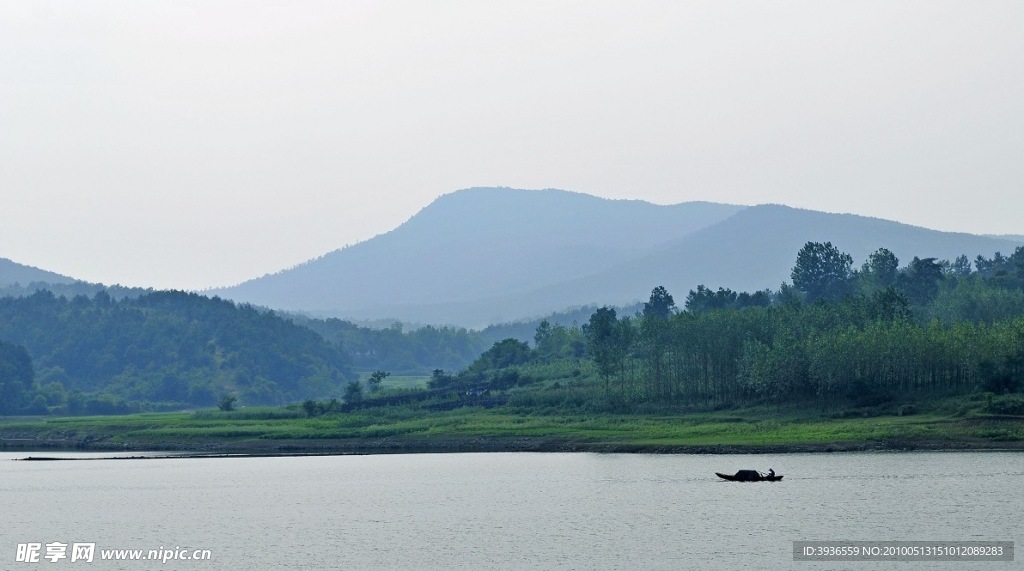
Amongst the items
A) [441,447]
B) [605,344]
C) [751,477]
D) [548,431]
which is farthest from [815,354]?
[751,477]

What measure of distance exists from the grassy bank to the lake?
6419mm

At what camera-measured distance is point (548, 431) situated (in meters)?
148

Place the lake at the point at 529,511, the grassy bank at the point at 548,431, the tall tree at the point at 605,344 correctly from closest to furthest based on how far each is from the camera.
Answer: the lake at the point at 529,511
the grassy bank at the point at 548,431
the tall tree at the point at 605,344

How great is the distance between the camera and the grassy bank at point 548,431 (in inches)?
4806

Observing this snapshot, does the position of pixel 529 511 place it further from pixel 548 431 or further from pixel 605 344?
pixel 605 344

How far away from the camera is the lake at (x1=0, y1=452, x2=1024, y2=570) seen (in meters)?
69.4

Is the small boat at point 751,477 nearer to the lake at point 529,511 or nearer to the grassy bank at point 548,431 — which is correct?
the lake at point 529,511

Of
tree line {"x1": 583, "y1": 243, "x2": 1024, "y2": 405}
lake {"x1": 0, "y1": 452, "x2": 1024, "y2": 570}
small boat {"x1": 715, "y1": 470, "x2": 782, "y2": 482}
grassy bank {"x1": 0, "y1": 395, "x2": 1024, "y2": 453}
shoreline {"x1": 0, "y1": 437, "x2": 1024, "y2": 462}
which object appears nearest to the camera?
lake {"x1": 0, "y1": 452, "x2": 1024, "y2": 570}

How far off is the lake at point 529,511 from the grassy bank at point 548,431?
6419mm

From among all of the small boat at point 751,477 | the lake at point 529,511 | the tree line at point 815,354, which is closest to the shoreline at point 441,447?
the lake at point 529,511

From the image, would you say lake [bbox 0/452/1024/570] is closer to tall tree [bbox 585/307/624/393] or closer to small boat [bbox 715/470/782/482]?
small boat [bbox 715/470/782/482]

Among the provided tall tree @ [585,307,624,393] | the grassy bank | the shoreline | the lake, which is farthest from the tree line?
the lake

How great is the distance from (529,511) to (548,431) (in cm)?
6134

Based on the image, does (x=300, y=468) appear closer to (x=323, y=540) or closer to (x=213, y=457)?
(x=213, y=457)
